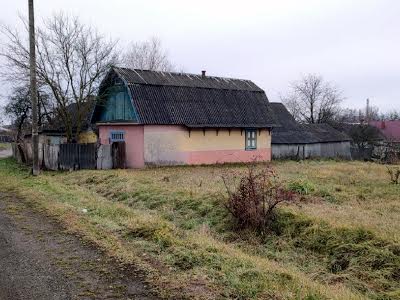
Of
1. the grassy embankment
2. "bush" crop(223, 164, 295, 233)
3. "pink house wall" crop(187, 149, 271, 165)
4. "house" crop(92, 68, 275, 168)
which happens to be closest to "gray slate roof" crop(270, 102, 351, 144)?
"pink house wall" crop(187, 149, 271, 165)

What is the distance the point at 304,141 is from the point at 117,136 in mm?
17833

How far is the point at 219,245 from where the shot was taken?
7203 millimetres

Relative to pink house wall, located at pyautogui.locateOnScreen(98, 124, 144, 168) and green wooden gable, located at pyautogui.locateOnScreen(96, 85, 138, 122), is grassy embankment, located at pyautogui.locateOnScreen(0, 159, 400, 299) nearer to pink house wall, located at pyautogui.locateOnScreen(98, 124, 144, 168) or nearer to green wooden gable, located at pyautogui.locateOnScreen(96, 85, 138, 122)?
pink house wall, located at pyautogui.locateOnScreen(98, 124, 144, 168)

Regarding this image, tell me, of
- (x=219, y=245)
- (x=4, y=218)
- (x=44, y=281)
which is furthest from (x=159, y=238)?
(x=4, y=218)

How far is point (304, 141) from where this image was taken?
36156mm

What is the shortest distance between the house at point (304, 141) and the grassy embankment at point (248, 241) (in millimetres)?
21466

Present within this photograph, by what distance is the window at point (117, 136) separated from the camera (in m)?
24.4

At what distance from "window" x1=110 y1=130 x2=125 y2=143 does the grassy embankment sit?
11147 mm

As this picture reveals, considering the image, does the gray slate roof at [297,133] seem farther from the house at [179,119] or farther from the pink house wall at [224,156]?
the house at [179,119]

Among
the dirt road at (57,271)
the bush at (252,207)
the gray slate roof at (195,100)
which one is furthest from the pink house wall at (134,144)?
the dirt road at (57,271)

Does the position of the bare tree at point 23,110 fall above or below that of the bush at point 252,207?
above

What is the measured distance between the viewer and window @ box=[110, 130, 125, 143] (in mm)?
24406

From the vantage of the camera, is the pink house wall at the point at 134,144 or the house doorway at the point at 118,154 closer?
the house doorway at the point at 118,154

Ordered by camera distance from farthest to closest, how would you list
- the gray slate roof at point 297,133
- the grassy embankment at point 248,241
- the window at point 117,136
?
the gray slate roof at point 297,133 → the window at point 117,136 → the grassy embankment at point 248,241
